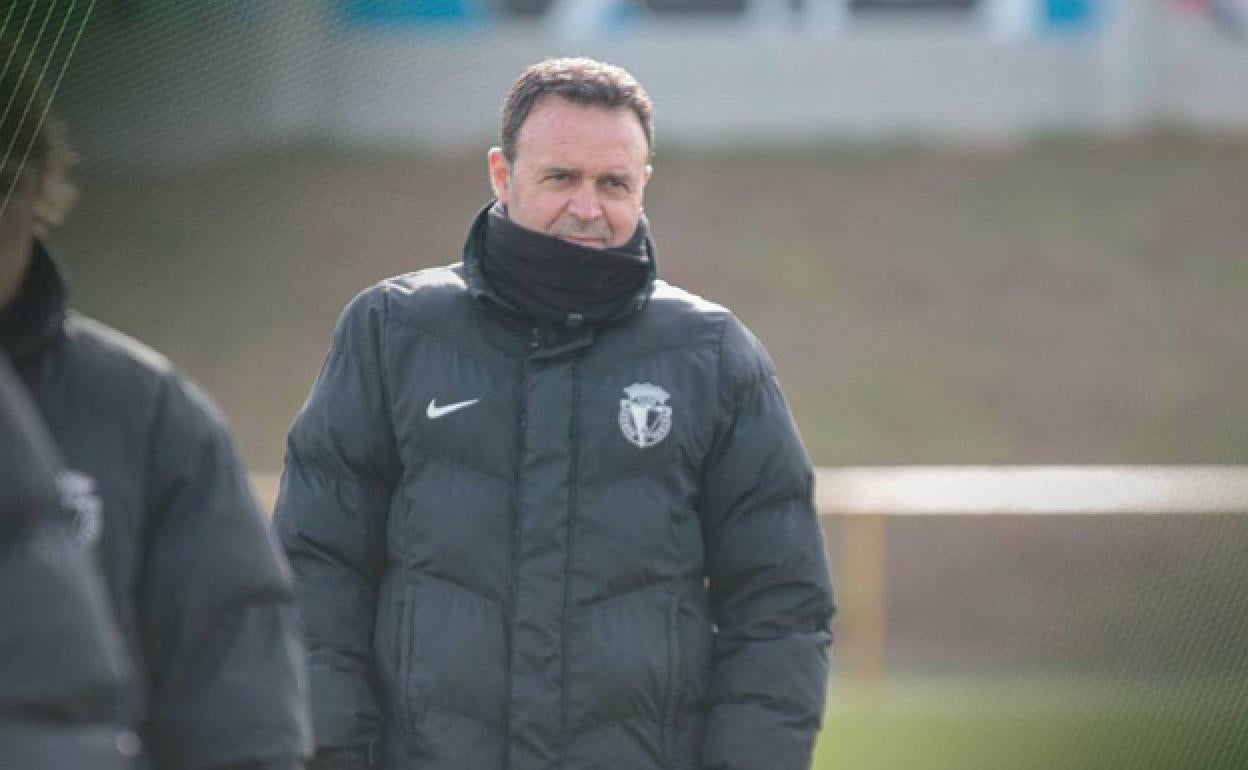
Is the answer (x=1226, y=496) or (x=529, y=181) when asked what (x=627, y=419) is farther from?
(x=1226, y=496)

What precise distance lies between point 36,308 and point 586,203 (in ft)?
3.80

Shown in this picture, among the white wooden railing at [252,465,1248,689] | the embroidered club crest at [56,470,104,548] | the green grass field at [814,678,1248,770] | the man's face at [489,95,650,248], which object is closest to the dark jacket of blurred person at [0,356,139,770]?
the embroidered club crest at [56,470,104,548]

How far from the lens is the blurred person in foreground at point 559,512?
3064 millimetres

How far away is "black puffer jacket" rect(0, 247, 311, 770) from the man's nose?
1.06 metres

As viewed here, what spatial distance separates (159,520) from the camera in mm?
2236

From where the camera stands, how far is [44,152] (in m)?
2.19

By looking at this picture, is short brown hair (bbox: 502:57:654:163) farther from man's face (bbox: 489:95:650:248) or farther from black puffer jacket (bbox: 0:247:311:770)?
black puffer jacket (bbox: 0:247:311:770)

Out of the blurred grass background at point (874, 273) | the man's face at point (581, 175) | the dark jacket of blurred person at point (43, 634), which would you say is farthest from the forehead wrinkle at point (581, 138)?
the blurred grass background at point (874, 273)

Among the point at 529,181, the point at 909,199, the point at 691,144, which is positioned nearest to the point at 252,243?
the point at 691,144

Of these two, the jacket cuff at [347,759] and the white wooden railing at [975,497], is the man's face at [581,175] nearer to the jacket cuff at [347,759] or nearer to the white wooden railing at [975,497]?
the jacket cuff at [347,759]

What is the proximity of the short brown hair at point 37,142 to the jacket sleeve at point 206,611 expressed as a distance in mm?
206

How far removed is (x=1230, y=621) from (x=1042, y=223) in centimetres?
808

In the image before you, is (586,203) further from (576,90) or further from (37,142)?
(37,142)

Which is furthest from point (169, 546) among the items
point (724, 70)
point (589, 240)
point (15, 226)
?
point (724, 70)
